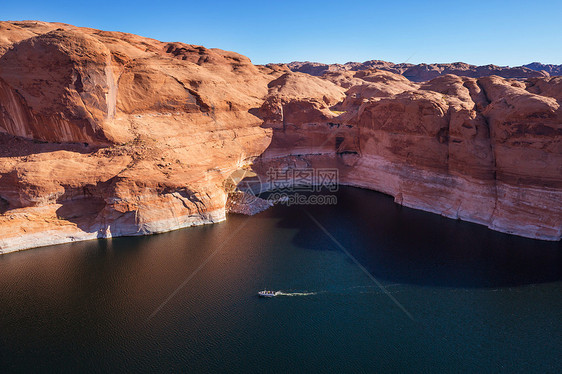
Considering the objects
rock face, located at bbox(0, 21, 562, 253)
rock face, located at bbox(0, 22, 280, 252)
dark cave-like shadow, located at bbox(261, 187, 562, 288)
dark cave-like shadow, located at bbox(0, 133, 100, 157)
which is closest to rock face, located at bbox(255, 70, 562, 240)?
rock face, located at bbox(0, 21, 562, 253)

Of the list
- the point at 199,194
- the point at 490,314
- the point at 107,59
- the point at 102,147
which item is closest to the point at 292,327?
the point at 490,314

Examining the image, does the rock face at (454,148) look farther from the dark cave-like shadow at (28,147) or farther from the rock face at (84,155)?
the dark cave-like shadow at (28,147)

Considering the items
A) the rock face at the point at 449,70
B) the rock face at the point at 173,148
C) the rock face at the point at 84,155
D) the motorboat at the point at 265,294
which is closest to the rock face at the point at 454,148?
the rock face at the point at 173,148

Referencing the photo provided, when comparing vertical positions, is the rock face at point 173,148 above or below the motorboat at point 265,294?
above

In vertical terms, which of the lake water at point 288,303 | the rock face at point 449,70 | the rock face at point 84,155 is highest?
the rock face at point 449,70

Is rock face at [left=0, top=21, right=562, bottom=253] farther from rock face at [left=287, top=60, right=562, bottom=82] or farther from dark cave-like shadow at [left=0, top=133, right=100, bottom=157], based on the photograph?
rock face at [left=287, top=60, right=562, bottom=82]

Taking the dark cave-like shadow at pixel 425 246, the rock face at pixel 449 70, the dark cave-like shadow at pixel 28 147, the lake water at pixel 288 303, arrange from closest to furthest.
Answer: the lake water at pixel 288 303, the dark cave-like shadow at pixel 425 246, the dark cave-like shadow at pixel 28 147, the rock face at pixel 449 70

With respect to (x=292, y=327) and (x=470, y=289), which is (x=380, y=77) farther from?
(x=292, y=327)
